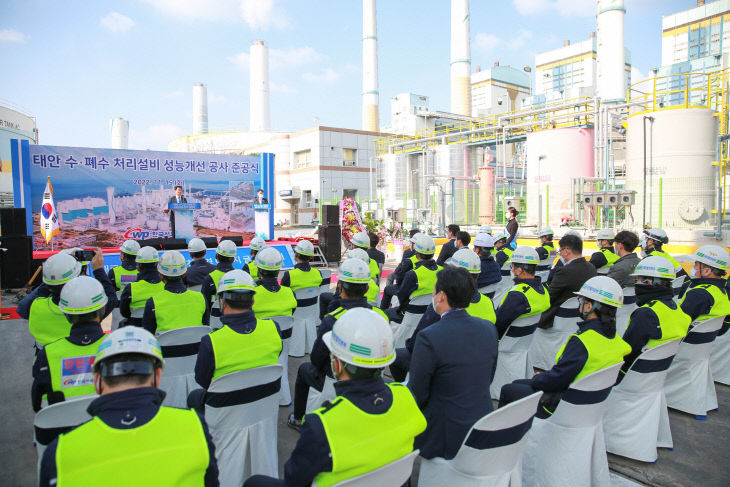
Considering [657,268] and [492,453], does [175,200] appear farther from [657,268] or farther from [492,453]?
[492,453]

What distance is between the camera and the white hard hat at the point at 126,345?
5.54ft

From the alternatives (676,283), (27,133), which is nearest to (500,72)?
(27,133)

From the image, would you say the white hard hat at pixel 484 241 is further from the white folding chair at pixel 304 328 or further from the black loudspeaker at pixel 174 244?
the black loudspeaker at pixel 174 244

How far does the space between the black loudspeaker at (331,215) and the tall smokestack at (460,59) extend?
29.6 meters

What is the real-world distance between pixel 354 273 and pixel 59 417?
2.15 metres

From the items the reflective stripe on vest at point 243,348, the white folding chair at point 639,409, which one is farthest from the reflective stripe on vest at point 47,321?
the white folding chair at point 639,409

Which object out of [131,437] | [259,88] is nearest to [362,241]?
[131,437]

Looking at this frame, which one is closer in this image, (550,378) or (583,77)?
(550,378)

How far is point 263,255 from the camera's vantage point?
4.72 metres

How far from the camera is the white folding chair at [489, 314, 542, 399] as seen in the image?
4645 mm

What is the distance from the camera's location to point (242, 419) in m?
2.90

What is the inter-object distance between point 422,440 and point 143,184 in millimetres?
14995

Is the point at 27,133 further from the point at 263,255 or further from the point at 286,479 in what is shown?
the point at 286,479

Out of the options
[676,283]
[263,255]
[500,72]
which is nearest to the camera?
[263,255]
